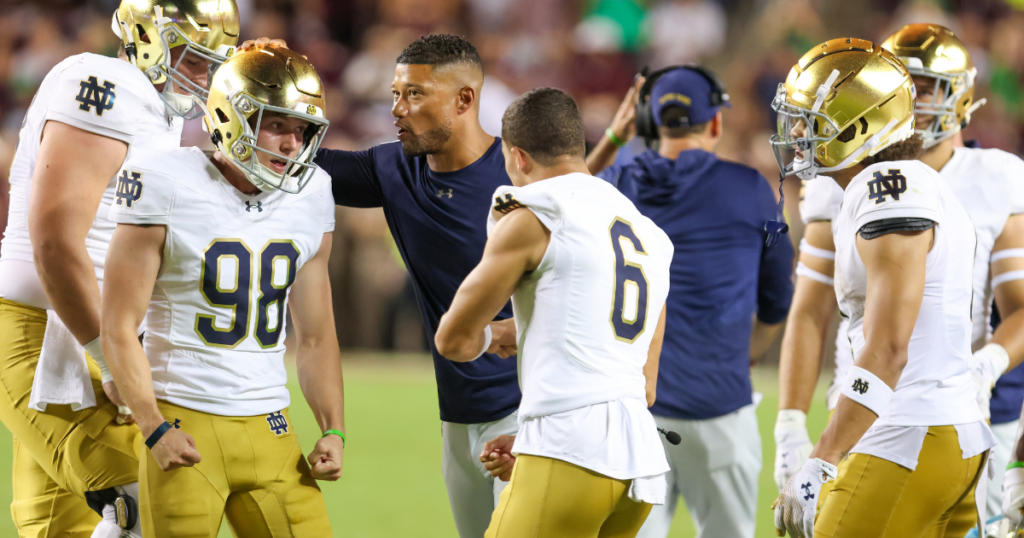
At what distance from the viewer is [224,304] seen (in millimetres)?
2906

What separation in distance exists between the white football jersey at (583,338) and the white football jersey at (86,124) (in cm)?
121

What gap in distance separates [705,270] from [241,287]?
6.41 feet

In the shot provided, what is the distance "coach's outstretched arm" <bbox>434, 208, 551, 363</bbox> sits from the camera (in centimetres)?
270

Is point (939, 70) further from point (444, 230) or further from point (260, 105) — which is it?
point (260, 105)

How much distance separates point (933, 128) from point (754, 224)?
76cm

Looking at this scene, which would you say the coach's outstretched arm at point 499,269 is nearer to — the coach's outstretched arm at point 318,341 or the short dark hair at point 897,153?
the coach's outstretched arm at point 318,341

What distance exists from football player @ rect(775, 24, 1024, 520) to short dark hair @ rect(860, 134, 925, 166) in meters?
0.84

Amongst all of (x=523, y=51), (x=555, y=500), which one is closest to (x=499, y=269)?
(x=555, y=500)

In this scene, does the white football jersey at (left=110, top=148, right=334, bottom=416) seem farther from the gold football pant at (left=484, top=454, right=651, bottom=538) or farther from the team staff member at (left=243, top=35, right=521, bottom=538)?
the gold football pant at (left=484, top=454, right=651, bottom=538)

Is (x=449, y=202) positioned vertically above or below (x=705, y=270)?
above

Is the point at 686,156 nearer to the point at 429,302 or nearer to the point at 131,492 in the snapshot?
the point at 429,302

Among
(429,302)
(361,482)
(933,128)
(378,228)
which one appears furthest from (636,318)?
(378,228)

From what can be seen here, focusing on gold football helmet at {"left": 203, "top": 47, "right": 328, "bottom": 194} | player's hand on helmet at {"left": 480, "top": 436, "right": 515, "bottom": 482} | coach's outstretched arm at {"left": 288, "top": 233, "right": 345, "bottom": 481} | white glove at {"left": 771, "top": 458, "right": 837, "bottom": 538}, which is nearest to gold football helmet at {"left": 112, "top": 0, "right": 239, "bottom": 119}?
gold football helmet at {"left": 203, "top": 47, "right": 328, "bottom": 194}

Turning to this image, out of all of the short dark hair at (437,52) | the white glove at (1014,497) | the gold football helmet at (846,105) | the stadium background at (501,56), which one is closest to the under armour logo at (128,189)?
the short dark hair at (437,52)
